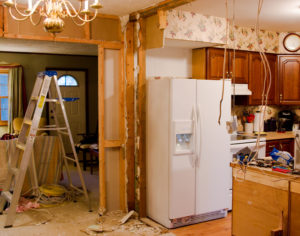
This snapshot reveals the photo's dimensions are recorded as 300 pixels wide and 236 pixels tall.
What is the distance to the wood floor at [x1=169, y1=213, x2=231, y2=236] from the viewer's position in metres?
3.72

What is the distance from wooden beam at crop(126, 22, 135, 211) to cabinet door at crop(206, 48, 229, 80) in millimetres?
1114

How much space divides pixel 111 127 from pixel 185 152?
37.9 inches

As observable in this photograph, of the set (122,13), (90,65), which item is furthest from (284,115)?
(90,65)

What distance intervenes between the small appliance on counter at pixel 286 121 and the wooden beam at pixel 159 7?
3076mm

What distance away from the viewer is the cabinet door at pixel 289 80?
5.49m

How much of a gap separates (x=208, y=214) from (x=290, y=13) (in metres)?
2.63

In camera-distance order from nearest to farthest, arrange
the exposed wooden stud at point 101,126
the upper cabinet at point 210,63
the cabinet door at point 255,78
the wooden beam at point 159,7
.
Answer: the wooden beam at point 159,7 → the exposed wooden stud at point 101,126 → the upper cabinet at point 210,63 → the cabinet door at point 255,78

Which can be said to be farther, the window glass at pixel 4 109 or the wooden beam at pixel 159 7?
the window glass at pixel 4 109

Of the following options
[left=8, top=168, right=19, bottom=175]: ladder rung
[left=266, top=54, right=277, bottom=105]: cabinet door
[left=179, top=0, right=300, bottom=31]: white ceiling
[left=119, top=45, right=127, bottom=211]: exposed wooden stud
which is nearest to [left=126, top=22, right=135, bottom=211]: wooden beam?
[left=119, top=45, right=127, bottom=211]: exposed wooden stud

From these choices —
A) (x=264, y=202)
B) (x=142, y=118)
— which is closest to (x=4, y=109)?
(x=142, y=118)

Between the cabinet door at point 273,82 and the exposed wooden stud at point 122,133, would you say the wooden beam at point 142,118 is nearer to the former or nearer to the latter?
the exposed wooden stud at point 122,133

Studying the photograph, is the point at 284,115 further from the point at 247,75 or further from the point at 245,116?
the point at 247,75

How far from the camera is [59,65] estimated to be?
8008 millimetres

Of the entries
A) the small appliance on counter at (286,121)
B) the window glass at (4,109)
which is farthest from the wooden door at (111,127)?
the window glass at (4,109)
